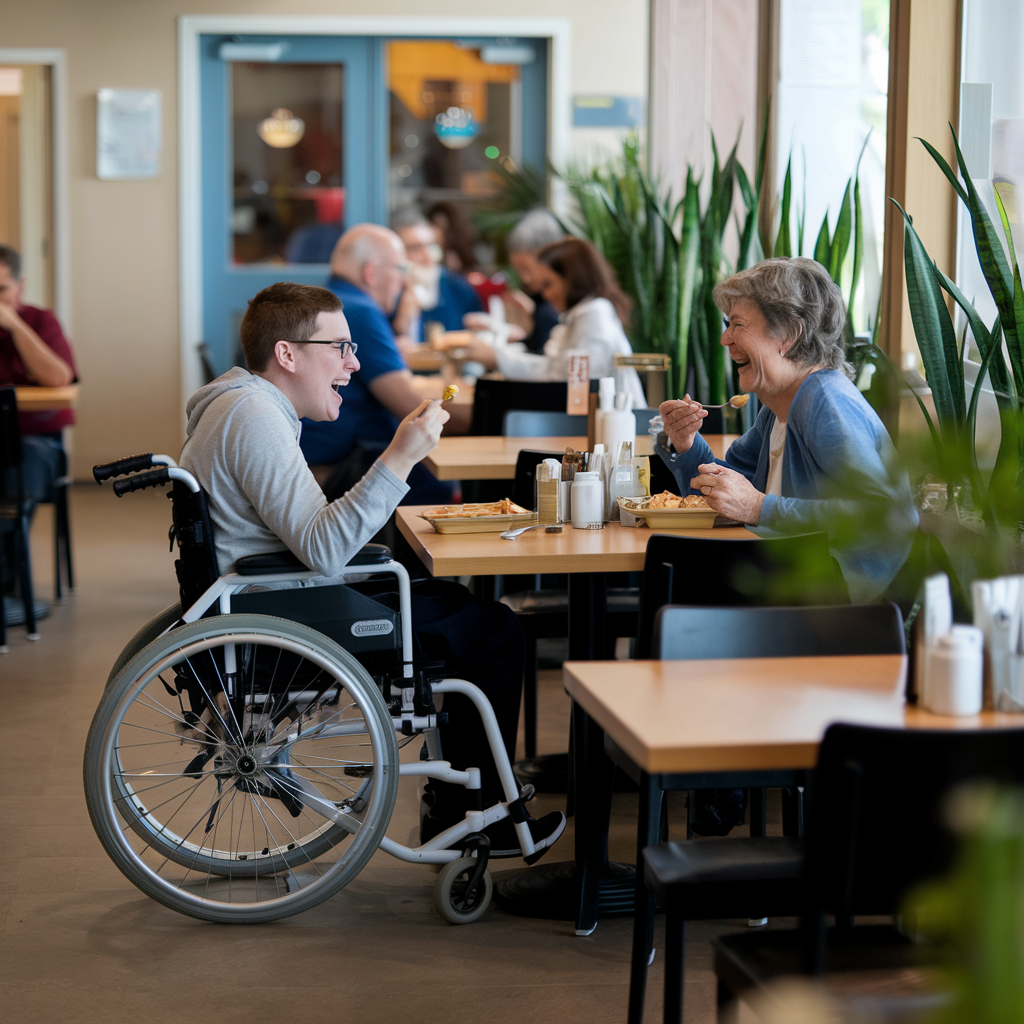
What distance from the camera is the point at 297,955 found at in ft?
7.48

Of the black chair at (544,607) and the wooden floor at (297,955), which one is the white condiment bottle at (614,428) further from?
the wooden floor at (297,955)

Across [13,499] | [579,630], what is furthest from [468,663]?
[13,499]

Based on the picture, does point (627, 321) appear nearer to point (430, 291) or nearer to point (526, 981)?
point (430, 291)

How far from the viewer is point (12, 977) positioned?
219 cm

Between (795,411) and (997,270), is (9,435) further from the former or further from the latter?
(997,270)

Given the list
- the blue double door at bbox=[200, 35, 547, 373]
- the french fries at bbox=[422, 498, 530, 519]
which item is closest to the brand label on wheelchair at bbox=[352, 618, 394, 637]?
the french fries at bbox=[422, 498, 530, 519]

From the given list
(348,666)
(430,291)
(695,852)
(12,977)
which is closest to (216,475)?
(348,666)

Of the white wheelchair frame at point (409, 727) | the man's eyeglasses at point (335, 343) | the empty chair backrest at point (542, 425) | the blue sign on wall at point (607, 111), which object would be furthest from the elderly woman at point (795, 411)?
the blue sign on wall at point (607, 111)

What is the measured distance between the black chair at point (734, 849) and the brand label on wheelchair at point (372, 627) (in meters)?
0.66

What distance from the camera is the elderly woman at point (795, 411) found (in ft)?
7.89

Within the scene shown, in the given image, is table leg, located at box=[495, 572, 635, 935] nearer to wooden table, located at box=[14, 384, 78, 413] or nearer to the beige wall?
wooden table, located at box=[14, 384, 78, 413]

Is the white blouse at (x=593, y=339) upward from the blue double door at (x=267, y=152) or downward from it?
downward

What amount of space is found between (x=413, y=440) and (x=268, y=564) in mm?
328

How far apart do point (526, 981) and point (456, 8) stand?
7.31 meters
